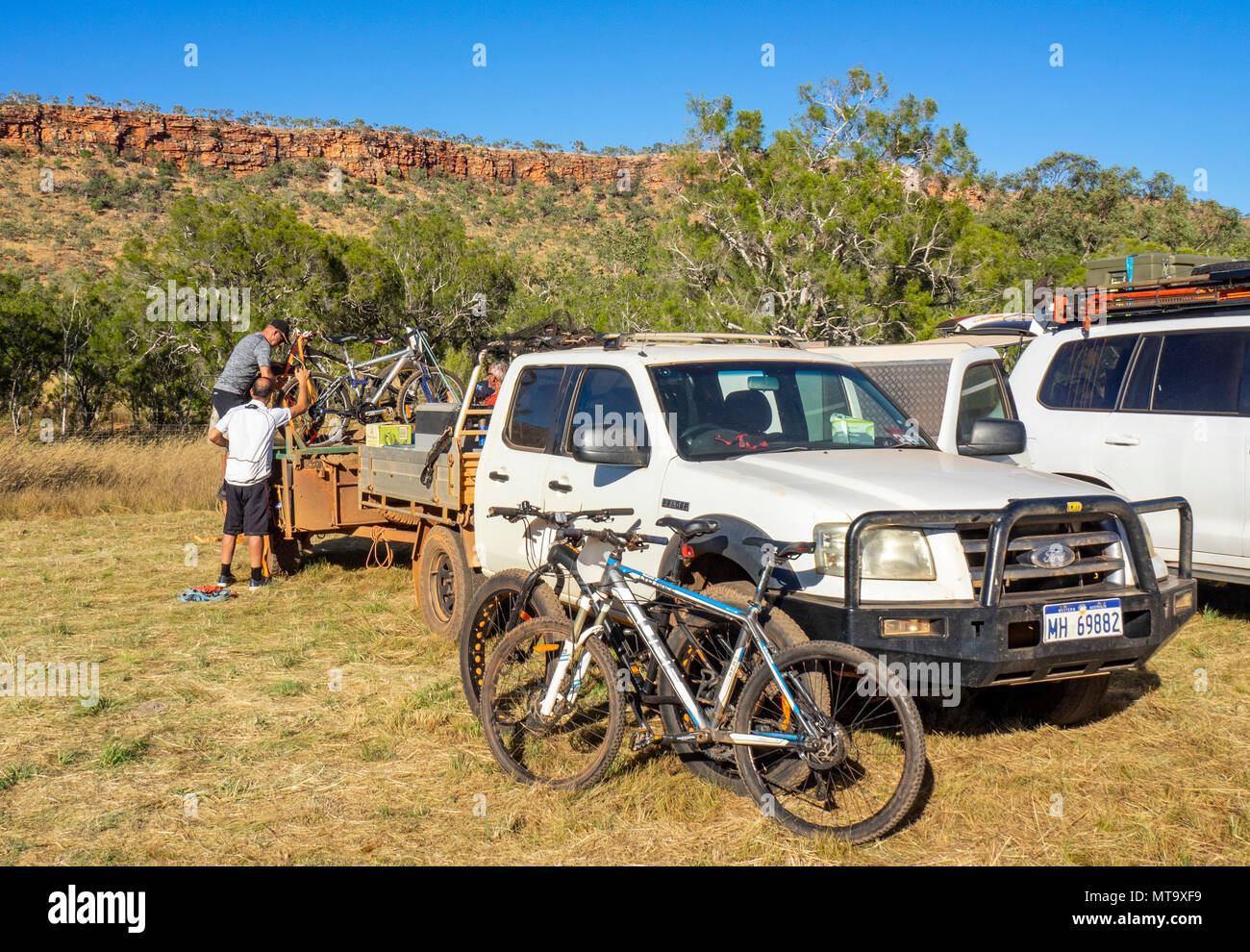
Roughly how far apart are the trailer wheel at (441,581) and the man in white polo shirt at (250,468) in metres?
2.06

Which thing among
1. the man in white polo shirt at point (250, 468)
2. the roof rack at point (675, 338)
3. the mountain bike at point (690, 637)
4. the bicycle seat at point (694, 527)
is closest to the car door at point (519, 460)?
the roof rack at point (675, 338)

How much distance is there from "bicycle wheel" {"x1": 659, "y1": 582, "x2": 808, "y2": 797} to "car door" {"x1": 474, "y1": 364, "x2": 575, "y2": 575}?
1592 mm

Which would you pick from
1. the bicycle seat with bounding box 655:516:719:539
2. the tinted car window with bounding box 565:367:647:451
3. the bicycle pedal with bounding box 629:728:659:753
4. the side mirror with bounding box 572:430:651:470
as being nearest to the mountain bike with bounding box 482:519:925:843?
the bicycle pedal with bounding box 629:728:659:753

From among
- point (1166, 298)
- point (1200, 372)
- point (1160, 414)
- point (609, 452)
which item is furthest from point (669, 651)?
point (1166, 298)

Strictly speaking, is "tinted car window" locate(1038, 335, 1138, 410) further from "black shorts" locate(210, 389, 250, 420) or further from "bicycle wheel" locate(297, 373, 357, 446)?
"black shorts" locate(210, 389, 250, 420)

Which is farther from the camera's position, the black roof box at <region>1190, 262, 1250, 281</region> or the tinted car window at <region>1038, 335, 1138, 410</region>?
the tinted car window at <region>1038, 335, 1138, 410</region>

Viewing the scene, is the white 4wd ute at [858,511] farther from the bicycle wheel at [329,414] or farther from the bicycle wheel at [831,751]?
the bicycle wheel at [329,414]

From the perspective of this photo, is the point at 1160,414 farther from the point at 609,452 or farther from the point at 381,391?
the point at 381,391

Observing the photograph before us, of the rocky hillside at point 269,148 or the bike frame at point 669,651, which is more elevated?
the rocky hillside at point 269,148

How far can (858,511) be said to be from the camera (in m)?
4.39

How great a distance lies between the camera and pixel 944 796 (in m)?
4.55

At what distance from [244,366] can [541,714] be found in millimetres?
7024

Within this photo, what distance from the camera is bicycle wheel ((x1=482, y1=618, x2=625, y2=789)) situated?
4613 millimetres

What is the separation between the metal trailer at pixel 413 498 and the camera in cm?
729
